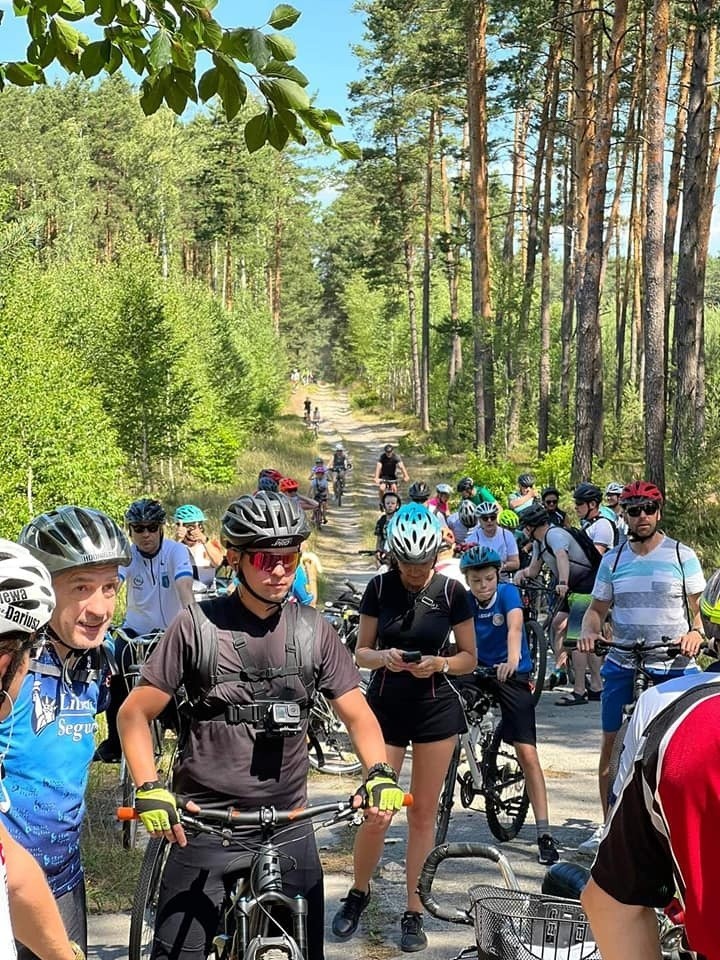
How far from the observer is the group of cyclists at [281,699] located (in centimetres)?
183

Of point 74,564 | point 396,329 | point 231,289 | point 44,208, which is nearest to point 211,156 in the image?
point 44,208

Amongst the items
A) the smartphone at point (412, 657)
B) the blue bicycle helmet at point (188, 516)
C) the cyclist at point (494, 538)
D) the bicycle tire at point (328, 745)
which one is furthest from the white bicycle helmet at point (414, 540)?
the cyclist at point (494, 538)

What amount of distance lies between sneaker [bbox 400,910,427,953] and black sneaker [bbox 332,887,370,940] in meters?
0.23

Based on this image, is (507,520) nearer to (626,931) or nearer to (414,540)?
(414,540)

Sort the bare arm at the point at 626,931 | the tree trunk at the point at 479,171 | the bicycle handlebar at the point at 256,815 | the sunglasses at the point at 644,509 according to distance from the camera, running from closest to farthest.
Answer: the bare arm at the point at 626,931 < the bicycle handlebar at the point at 256,815 < the sunglasses at the point at 644,509 < the tree trunk at the point at 479,171

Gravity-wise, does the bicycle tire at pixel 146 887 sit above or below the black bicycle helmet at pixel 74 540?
below

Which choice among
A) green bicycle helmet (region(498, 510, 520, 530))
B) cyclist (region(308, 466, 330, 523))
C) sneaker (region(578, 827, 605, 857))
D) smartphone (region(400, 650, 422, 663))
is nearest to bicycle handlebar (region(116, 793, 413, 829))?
smartphone (region(400, 650, 422, 663))

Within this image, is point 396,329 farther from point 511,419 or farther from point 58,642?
point 58,642

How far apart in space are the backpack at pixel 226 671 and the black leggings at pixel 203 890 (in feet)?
1.26

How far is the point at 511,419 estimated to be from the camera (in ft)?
132

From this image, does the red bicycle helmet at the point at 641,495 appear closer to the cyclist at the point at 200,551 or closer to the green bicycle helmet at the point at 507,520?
the cyclist at the point at 200,551

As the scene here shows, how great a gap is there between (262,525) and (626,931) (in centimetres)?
242

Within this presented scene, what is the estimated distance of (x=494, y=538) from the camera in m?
13.3

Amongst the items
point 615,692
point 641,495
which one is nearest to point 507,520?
point 641,495
